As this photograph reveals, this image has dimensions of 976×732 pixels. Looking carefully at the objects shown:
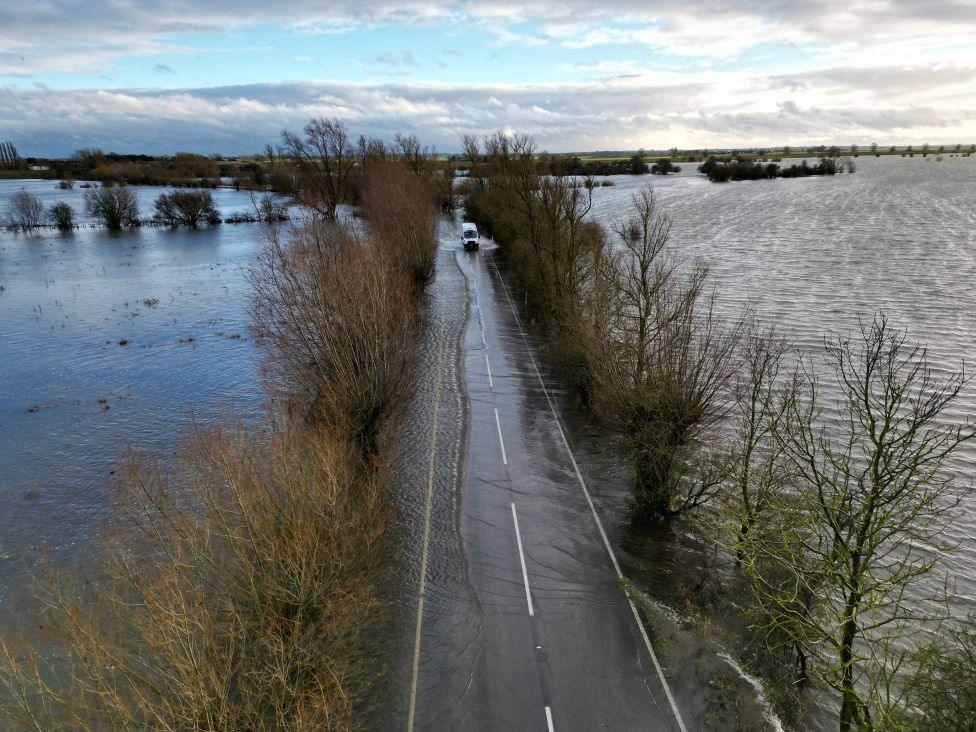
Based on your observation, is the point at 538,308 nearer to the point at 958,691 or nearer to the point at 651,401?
the point at 651,401

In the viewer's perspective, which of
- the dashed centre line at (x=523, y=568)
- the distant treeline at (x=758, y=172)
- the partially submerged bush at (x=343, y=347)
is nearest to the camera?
the dashed centre line at (x=523, y=568)

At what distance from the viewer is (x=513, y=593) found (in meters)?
18.2

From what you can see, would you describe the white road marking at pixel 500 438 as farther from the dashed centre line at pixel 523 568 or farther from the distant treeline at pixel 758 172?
the distant treeline at pixel 758 172

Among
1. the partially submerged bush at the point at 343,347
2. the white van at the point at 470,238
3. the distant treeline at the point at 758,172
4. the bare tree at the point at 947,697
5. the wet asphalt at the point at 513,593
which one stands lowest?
the wet asphalt at the point at 513,593

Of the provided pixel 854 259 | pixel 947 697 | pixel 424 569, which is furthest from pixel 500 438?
pixel 854 259

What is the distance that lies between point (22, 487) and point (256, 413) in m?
9.78

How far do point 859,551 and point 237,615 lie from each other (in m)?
12.6

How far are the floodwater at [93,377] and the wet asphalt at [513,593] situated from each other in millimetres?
11462

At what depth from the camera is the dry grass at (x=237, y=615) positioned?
→ 11.4m

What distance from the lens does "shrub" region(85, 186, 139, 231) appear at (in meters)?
98.6

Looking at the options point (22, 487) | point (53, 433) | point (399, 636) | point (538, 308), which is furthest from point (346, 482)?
point (538, 308)

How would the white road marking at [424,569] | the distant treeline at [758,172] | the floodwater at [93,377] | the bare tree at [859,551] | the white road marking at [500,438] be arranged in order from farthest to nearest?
A: the distant treeline at [758,172]
the white road marking at [500,438]
the floodwater at [93,377]
the white road marking at [424,569]
the bare tree at [859,551]

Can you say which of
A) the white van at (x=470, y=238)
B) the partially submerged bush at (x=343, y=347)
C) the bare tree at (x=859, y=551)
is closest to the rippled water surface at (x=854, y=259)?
the bare tree at (x=859, y=551)

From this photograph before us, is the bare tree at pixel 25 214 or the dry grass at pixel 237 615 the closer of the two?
the dry grass at pixel 237 615
